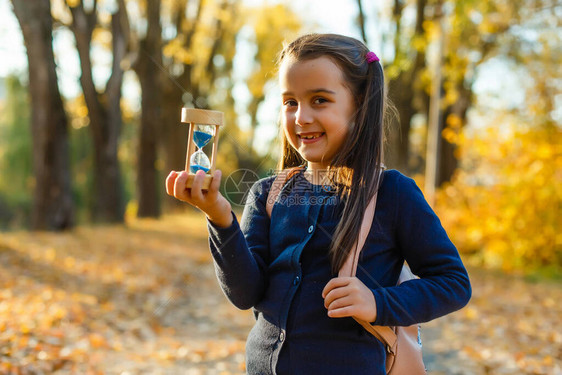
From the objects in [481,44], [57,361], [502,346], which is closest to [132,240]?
[57,361]

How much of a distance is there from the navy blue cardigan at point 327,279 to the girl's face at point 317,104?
0.58 ft

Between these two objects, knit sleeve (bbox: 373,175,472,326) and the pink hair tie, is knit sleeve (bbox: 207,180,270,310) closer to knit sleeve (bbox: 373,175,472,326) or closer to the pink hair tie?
knit sleeve (bbox: 373,175,472,326)

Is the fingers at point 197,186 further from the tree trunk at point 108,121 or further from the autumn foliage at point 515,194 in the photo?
the tree trunk at point 108,121

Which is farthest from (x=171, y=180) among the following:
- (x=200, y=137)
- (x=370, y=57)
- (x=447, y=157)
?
(x=447, y=157)

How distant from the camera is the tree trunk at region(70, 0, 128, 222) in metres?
12.0

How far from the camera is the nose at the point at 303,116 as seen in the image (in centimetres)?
177

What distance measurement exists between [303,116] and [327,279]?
0.53 meters

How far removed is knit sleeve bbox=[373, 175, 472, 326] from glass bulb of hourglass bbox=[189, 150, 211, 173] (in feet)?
2.04

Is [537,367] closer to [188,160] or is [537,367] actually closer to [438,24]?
[188,160]

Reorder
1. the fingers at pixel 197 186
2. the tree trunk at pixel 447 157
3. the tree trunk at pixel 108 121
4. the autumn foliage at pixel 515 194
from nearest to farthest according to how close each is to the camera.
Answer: the fingers at pixel 197 186, the autumn foliage at pixel 515 194, the tree trunk at pixel 108 121, the tree trunk at pixel 447 157

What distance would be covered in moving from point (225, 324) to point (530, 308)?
3.72 m

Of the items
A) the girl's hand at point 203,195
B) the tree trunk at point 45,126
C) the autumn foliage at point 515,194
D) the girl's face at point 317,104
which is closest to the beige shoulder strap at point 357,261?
the girl's face at point 317,104

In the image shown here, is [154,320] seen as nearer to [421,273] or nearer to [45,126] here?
[421,273]

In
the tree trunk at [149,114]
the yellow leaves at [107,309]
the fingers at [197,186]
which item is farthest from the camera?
the tree trunk at [149,114]
